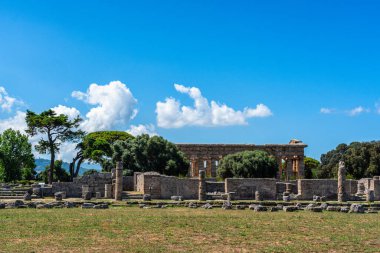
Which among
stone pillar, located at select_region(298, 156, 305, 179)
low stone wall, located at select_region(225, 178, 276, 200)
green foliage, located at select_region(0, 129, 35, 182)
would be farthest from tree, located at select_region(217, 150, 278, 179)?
green foliage, located at select_region(0, 129, 35, 182)

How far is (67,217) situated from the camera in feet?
74.9

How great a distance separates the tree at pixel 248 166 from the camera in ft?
195

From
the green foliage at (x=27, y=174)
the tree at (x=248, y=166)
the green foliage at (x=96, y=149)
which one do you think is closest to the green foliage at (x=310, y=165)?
the tree at (x=248, y=166)

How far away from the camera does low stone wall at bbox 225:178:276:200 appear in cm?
4347

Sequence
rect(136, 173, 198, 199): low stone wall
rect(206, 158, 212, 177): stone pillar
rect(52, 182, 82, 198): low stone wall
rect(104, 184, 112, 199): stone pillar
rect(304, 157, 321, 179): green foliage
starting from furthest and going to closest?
1. rect(304, 157, 321, 179): green foliage
2. rect(206, 158, 212, 177): stone pillar
3. rect(104, 184, 112, 199): stone pillar
4. rect(52, 182, 82, 198): low stone wall
5. rect(136, 173, 198, 199): low stone wall

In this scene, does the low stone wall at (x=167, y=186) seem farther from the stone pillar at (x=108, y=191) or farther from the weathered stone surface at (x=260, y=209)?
the weathered stone surface at (x=260, y=209)

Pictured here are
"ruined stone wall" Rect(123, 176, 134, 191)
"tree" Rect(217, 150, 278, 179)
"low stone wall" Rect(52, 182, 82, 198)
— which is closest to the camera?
"low stone wall" Rect(52, 182, 82, 198)

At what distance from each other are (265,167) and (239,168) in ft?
10.3

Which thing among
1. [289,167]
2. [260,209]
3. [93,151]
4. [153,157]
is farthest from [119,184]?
[289,167]

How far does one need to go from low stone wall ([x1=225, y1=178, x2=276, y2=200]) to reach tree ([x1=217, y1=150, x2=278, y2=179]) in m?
14.5

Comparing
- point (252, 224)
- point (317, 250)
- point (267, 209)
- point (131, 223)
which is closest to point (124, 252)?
point (317, 250)

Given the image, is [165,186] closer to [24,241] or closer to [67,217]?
[67,217]

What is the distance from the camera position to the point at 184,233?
58.2 ft

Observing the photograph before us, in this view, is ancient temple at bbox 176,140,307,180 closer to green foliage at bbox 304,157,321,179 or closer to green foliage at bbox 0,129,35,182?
green foliage at bbox 304,157,321,179
